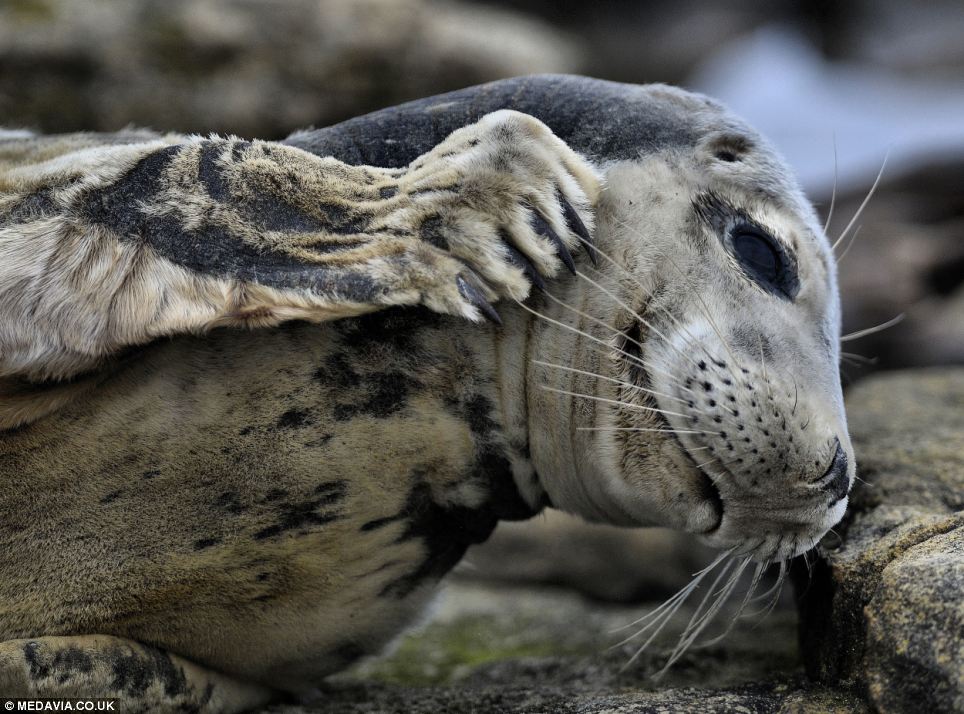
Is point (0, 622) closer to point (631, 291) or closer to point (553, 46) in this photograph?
point (631, 291)

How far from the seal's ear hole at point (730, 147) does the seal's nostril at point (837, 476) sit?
84cm

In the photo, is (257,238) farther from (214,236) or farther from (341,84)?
(341,84)

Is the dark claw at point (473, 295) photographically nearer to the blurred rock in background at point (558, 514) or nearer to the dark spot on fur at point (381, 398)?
the dark spot on fur at point (381, 398)

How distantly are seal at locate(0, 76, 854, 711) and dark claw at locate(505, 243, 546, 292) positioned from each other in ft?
0.04

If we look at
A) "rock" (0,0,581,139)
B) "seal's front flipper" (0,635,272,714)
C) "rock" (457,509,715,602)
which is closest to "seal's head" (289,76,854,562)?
"seal's front flipper" (0,635,272,714)

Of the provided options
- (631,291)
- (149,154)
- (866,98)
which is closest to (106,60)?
(149,154)

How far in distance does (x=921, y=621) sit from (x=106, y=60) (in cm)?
595

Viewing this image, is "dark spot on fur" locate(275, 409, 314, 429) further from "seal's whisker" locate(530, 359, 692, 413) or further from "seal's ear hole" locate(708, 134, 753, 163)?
"seal's ear hole" locate(708, 134, 753, 163)

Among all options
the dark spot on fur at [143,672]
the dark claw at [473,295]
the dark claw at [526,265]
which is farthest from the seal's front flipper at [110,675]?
the dark claw at [526,265]

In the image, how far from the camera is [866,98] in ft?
48.3

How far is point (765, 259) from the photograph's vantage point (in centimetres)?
300

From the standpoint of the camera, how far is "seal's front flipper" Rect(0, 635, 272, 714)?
101 inches

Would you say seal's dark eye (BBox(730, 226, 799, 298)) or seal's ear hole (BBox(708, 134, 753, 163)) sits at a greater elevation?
seal's ear hole (BBox(708, 134, 753, 163))

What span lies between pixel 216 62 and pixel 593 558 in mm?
4134
